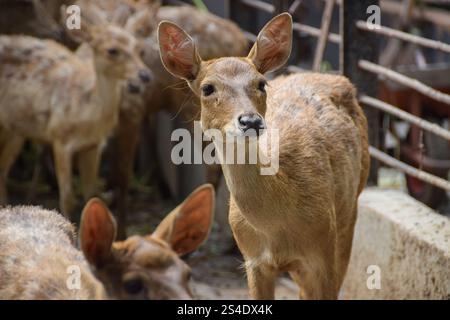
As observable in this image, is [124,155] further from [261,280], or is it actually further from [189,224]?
[189,224]

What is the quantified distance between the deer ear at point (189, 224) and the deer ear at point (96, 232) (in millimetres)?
328

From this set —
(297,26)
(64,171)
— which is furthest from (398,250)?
(64,171)

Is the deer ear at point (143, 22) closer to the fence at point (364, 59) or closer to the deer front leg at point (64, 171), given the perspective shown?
the deer front leg at point (64, 171)

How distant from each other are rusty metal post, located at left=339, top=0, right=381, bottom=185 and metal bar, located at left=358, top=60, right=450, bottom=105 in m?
0.06

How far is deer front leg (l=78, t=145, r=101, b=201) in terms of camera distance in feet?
27.6

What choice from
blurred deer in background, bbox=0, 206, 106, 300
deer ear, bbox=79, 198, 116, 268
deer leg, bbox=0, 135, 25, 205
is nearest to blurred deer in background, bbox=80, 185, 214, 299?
deer ear, bbox=79, 198, 116, 268

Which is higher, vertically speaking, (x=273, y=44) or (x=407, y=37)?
(x=273, y=44)

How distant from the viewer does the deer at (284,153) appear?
4.35 m

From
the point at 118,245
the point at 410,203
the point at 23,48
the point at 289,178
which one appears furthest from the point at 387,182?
the point at 118,245

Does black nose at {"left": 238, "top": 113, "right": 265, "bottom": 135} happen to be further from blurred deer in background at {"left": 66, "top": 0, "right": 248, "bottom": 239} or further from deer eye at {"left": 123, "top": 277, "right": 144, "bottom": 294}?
blurred deer in background at {"left": 66, "top": 0, "right": 248, "bottom": 239}

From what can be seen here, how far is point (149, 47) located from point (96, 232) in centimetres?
479

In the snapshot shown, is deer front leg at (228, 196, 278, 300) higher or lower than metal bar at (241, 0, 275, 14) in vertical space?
lower

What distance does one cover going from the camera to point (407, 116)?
20.1ft
